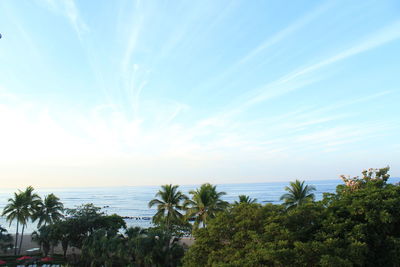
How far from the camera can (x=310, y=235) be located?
632 inches

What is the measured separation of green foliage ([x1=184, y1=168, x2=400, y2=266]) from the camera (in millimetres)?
13453

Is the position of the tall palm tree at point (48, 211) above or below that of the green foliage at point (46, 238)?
above

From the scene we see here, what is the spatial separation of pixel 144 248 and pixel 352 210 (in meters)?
19.3

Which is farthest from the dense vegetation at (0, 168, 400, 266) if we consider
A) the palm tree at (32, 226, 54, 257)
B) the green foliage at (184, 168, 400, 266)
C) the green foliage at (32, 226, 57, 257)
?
the palm tree at (32, 226, 54, 257)

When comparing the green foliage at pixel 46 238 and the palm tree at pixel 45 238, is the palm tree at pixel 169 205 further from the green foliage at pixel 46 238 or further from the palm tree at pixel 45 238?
the palm tree at pixel 45 238

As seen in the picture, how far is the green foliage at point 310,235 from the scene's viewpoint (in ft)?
44.1

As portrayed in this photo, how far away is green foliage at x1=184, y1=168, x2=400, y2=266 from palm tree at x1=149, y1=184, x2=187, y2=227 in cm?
1830

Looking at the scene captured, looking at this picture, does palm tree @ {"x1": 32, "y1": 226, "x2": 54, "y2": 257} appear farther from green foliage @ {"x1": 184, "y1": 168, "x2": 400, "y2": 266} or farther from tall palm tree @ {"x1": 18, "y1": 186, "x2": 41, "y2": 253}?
green foliage @ {"x1": 184, "y1": 168, "x2": 400, "y2": 266}

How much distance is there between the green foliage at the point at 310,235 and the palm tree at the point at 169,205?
18.3 meters

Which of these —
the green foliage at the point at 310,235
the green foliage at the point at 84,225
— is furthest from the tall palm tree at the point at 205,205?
the green foliage at the point at 310,235

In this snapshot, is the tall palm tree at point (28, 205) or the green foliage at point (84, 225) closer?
the green foliage at point (84, 225)

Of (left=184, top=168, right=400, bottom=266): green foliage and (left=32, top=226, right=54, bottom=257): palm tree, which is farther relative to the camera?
(left=32, top=226, right=54, bottom=257): palm tree

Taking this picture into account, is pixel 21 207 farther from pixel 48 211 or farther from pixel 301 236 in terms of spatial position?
pixel 301 236

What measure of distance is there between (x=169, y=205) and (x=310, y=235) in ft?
80.1
